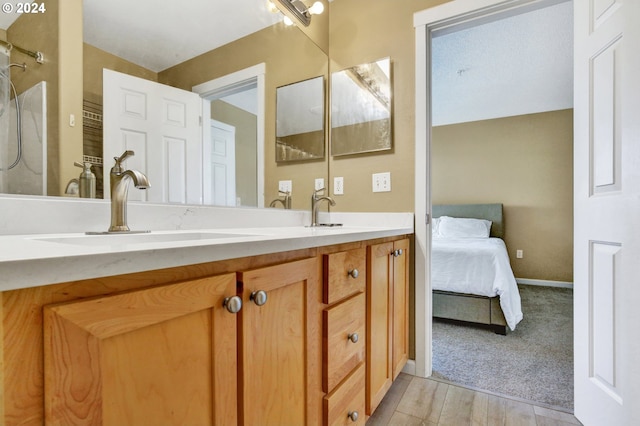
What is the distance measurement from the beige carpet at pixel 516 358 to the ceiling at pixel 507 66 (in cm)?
225

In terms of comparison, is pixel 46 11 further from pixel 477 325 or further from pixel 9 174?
pixel 477 325

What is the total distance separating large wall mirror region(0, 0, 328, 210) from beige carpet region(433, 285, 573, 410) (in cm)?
160

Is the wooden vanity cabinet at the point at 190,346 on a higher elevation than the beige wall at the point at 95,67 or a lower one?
lower

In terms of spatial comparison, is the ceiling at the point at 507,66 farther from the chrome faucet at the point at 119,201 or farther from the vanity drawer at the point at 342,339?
the chrome faucet at the point at 119,201

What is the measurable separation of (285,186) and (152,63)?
0.93m

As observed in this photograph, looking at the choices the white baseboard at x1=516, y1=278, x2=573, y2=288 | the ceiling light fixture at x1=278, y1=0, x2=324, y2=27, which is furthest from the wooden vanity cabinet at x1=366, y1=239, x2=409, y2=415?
the white baseboard at x1=516, y1=278, x2=573, y2=288

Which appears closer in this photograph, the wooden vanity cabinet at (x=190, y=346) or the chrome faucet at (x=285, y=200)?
the wooden vanity cabinet at (x=190, y=346)

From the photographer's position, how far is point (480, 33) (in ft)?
8.43

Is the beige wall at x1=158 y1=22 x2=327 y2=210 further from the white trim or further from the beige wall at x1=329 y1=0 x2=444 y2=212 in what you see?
the beige wall at x1=329 y1=0 x2=444 y2=212

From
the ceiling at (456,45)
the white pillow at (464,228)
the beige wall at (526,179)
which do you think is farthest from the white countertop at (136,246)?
the beige wall at (526,179)

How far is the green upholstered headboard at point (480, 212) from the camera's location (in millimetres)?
4391

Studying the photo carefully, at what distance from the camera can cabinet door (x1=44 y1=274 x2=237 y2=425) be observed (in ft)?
1.30

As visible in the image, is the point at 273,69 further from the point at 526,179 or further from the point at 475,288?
the point at 526,179

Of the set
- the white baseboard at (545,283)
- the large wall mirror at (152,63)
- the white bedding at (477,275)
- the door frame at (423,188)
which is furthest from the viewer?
the white baseboard at (545,283)
